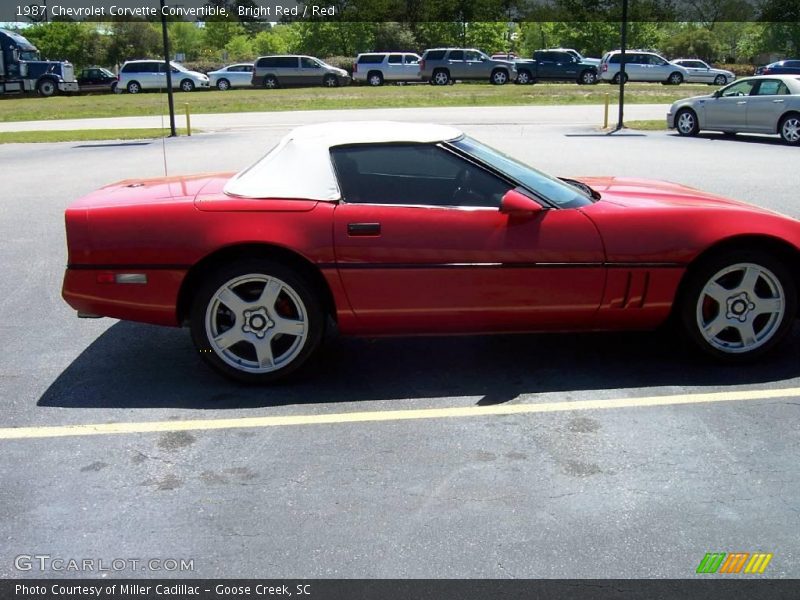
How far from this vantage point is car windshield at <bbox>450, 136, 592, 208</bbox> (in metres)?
4.95

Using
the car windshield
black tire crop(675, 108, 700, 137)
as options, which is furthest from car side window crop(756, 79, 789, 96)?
the car windshield

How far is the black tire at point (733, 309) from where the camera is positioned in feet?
16.1

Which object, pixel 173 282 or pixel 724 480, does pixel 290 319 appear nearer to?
pixel 173 282

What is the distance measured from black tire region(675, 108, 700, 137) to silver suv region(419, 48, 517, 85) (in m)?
24.0

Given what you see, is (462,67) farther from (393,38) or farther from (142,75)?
(393,38)

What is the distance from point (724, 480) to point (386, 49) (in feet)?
225

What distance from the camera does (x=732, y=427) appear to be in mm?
4262

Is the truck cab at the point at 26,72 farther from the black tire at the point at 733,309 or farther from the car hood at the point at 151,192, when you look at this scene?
the black tire at the point at 733,309

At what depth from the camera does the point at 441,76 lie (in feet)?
144

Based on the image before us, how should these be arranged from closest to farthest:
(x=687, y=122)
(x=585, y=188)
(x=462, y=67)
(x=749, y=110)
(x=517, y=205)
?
(x=517, y=205)
(x=585, y=188)
(x=749, y=110)
(x=687, y=122)
(x=462, y=67)

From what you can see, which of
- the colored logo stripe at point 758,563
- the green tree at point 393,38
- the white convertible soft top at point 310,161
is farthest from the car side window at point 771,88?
the green tree at point 393,38

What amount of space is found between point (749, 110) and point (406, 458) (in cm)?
1798

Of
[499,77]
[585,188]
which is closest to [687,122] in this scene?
[585,188]

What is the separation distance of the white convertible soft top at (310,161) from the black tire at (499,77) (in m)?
40.3
